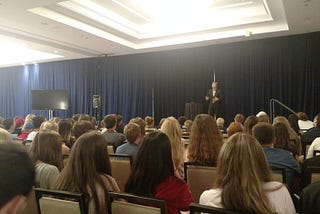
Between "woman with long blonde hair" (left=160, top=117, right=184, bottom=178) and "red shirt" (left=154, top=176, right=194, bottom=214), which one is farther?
"woman with long blonde hair" (left=160, top=117, right=184, bottom=178)

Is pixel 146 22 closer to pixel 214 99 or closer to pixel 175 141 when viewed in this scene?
pixel 214 99

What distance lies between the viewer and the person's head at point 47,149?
264 centimetres

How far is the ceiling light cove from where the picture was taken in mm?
7273

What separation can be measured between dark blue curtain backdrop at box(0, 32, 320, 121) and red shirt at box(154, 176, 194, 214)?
26.3 ft

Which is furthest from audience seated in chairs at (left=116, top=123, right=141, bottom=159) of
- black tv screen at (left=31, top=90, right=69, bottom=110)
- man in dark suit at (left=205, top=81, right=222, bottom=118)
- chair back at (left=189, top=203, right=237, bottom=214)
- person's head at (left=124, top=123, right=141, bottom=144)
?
black tv screen at (left=31, top=90, right=69, bottom=110)

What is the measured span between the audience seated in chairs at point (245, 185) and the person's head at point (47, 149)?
4.65ft

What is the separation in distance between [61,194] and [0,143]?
1.06 m

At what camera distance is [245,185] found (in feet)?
5.36

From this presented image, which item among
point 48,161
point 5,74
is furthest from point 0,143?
point 5,74

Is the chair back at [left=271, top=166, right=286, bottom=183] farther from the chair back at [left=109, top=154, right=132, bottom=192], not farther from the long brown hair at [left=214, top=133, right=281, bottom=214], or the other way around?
the chair back at [left=109, top=154, right=132, bottom=192]

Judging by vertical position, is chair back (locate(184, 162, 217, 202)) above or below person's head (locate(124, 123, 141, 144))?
below

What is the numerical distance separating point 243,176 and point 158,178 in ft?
2.04

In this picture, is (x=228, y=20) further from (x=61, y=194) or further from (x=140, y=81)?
(x=61, y=194)

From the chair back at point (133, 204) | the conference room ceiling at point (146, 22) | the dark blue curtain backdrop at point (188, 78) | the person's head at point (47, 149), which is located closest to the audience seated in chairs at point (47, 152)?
the person's head at point (47, 149)
